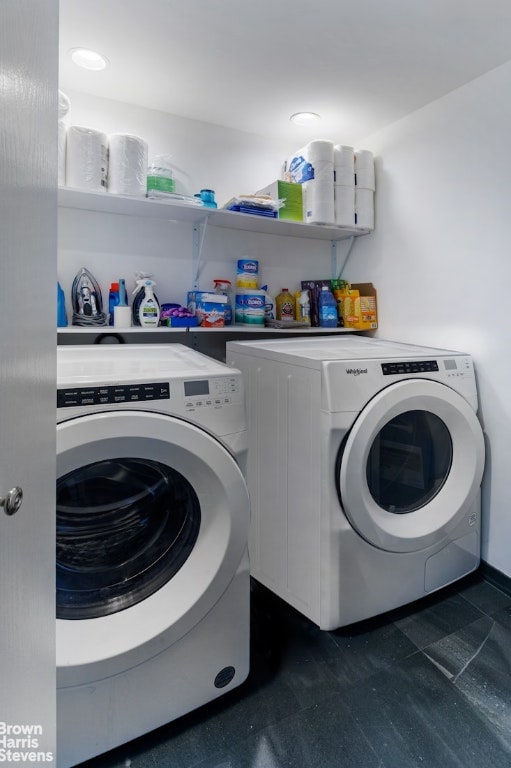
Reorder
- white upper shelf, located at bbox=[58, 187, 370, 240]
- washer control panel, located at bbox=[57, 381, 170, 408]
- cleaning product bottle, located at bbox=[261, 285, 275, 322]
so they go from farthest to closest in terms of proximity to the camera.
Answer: cleaning product bottle, located at bbox=[261, 285, 275, 322] → white upper shelf, located at bbox=[58, 187, 370, 240] → washer control panel, located at bbox=[57, 381, 170, 408]

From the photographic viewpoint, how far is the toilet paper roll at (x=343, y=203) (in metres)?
2.30

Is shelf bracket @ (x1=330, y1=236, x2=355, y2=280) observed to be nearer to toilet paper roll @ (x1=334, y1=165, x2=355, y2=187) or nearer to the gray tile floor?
toilet paper roll @ (x1=334, y1=165, x2=355, y2=187)

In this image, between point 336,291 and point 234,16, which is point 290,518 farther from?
point 234,16

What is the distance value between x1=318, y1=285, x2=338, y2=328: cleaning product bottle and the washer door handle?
81.9 inches

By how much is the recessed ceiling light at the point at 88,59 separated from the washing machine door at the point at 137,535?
63.1 inches

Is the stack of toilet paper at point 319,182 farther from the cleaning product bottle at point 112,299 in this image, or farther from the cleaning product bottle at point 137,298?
the cleaning product bottle at point 112,299

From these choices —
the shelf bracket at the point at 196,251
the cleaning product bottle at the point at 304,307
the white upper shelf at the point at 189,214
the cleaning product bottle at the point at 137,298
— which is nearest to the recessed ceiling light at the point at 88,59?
the white upper shelf at the point at 189,214

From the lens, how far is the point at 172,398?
1.14 meters

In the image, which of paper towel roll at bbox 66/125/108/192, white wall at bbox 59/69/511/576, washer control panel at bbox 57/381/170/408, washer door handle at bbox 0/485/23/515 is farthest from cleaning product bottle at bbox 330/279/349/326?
washer door handle at bbox 0/485/23/515

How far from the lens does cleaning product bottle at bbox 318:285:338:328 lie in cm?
248

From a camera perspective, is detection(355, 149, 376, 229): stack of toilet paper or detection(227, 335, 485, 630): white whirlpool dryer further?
detection(355, 149, 376, 229): stack of toilet paper

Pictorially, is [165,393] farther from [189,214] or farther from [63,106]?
[63,106]

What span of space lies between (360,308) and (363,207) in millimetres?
557

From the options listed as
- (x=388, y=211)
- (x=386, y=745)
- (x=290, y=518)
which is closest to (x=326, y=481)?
(x=290, y=518)
